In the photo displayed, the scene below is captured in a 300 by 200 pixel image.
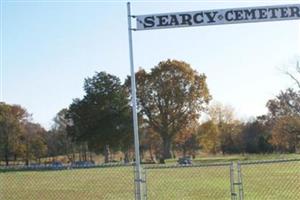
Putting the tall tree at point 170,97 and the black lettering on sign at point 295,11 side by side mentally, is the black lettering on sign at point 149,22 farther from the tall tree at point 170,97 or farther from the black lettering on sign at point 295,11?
the tall tree at point 170,97

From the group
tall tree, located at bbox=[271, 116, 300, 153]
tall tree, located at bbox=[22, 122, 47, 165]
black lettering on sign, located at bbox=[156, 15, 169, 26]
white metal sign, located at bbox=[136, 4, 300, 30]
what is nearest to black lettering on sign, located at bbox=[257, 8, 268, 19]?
white metal sign, located at bbox=[136, 4, 300, 30]

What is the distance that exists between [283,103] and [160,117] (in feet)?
59.5

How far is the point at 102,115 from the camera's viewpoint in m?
79.0

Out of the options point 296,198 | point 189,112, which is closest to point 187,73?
point 189,112

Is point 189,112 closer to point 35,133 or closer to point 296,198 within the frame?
point 35,133

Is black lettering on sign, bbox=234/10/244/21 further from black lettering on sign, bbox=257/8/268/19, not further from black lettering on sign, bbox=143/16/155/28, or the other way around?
black lettering on sign, bbox=143/16/155/28

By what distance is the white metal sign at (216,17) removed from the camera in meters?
10.9

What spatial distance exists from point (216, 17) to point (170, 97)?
6926 centimetres

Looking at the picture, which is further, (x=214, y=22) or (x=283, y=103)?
(x=283, y=103)

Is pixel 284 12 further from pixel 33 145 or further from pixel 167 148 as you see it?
pixel 33 145

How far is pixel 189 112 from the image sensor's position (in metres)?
81.0

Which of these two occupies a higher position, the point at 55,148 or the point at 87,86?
the point at 87,86

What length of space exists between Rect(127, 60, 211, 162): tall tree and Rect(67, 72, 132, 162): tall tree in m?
3.29

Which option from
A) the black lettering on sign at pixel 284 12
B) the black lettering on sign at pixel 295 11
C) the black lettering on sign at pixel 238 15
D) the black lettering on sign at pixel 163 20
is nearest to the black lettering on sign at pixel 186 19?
the black lettering on sign at pixel 163 20
